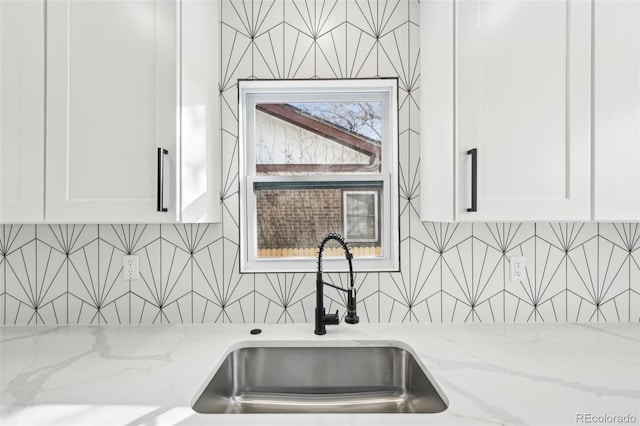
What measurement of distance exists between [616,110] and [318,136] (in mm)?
1139

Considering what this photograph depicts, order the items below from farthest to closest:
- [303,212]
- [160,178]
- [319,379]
Result: [303,212] < [319,379] < [160,178]

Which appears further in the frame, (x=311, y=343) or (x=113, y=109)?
(x=311, y=343)

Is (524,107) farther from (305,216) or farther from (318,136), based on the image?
(305,216)

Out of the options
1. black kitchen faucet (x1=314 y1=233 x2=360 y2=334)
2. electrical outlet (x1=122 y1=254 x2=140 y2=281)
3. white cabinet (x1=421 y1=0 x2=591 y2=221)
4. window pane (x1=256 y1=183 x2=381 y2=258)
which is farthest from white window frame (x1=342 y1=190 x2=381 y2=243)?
electrical outlet (x1=122 y1=254 x2=140 y2=281)

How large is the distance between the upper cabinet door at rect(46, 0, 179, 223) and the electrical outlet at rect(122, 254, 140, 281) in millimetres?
397

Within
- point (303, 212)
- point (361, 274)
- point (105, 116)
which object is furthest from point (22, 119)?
point (361, 274)

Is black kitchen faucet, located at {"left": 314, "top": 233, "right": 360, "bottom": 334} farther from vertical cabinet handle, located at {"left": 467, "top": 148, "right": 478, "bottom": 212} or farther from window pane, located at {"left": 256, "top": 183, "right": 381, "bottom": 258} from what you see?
vertical cabinet handle, located at {"left": 467, "top": 148, "right": 478, "bottom": 212}

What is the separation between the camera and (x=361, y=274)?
1.56 meters

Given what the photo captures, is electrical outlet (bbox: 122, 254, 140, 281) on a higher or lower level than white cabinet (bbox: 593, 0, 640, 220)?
lower

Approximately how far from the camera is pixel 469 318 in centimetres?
155

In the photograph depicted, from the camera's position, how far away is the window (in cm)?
164

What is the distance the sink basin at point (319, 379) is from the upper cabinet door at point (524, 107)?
2.12 feet

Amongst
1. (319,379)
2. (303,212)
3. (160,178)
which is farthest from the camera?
(303,212)

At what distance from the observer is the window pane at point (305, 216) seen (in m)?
1.66
